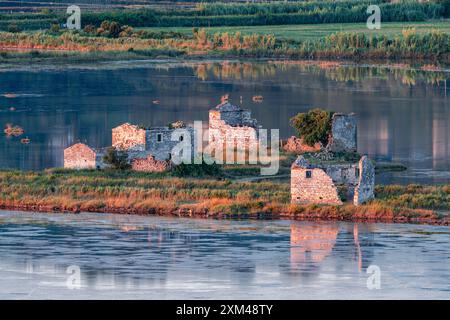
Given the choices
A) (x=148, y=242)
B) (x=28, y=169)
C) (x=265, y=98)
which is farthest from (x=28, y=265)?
(x=265, y=98)

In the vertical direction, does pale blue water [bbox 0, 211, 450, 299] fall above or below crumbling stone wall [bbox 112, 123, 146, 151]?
A: below

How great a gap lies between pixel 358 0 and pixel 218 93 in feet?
196

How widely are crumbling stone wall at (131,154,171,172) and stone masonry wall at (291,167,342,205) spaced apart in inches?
284

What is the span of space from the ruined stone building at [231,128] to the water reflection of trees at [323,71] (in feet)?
126

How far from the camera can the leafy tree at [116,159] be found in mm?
65000

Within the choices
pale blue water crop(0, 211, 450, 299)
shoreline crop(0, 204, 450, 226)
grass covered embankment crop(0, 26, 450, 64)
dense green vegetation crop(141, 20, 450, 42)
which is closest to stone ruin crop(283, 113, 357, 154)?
shoreline crop(0, 204, 450, 226)

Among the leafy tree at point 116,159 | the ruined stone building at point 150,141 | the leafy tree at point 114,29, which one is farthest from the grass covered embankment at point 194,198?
the leafy tree at point 114,29

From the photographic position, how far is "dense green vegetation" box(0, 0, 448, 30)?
143000 mm

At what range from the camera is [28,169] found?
6862 centimetres

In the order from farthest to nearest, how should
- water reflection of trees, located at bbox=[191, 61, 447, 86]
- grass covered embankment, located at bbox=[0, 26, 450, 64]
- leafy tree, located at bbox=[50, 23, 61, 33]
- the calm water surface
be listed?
leafy tree, located at bbox=[50, 23, 61, 33], grass covered embankment, located at bbox=[0, 26, 450, 64], water reflection of trees, located at bbox=[191, 61, 447, 86], the calm water surface

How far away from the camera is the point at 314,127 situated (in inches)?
2793

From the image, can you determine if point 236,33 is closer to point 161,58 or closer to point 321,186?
point 161,58

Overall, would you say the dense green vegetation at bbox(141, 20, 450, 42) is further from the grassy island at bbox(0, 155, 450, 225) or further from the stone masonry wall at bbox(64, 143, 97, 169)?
the grassy island at bbox(0, 155, 450, 225)
